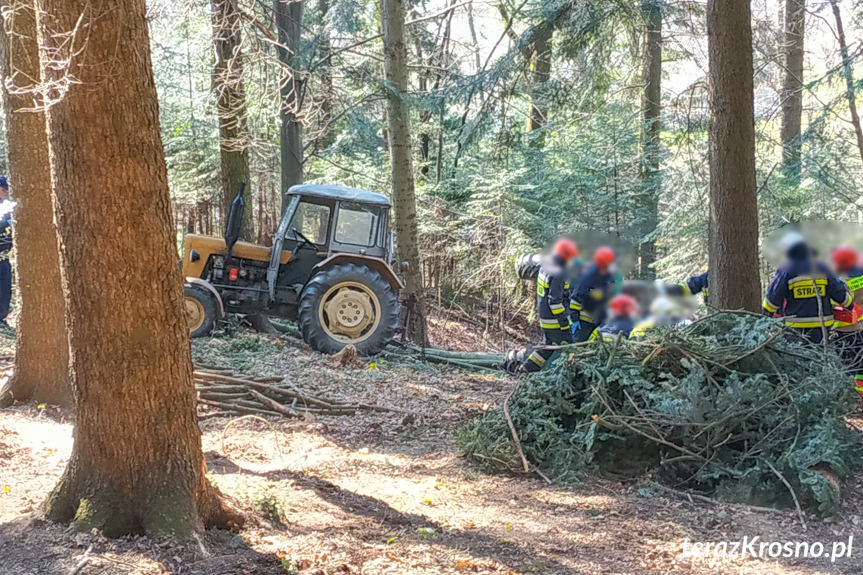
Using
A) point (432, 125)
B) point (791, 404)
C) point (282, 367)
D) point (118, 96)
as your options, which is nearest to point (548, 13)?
point (282, 367)

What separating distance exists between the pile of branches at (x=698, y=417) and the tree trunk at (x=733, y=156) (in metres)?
0.69

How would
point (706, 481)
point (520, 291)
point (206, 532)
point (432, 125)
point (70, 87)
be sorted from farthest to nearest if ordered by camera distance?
1. point (432, 125)
2. point (520, 291)
3. point (706, 481)
4. point (206, 532)
5. point (70, 87)

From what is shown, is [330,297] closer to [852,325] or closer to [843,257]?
[852,325]

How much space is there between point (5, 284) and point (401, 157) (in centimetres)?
584

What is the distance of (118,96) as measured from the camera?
3.22m

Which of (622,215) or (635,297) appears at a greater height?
(622,215)

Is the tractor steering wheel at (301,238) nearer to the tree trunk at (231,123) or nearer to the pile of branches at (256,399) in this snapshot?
the tree trunk at (231,123)

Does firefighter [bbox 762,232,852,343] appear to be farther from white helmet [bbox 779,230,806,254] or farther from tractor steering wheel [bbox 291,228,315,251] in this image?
tractor steering wheel [bbox 291,228,315,251]

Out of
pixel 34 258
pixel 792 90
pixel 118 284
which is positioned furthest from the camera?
pixel 792 90

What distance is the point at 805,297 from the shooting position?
6.73 m

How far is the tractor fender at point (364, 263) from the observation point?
1034cm

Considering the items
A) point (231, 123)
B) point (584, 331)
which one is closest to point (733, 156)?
point (584, 331)

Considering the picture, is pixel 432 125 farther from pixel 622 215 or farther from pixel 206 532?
pixel 206 532

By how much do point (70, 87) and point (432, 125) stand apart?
638 inches
